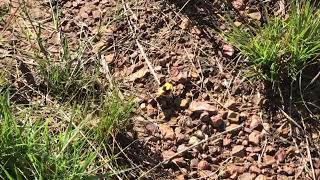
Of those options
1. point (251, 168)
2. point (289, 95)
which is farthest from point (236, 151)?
point (289, 95)

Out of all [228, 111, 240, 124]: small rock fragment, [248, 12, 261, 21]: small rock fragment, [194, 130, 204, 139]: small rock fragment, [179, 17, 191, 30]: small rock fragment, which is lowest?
[194, 130, 204, 139]: small rock fragment

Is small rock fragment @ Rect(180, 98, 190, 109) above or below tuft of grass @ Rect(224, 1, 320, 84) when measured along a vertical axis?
below

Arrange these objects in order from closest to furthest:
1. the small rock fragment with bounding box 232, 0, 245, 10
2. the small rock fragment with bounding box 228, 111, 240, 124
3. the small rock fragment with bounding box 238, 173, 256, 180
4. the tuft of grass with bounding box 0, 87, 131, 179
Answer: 1. the tuft of grass with bounding box 0, 87, 131, 179
2. the small rock fragment with bounding box 238, 173, 256, 180
3. the small rock fragment with bounding box 228, 111, 240, 124
4. the small rock fragment with bounding box 232, 0, 245, 10

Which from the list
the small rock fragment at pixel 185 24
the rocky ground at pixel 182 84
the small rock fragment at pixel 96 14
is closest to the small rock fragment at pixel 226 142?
the rocky ground at pixel 182 84

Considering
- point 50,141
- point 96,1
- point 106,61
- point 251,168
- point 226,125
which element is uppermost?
point 96,1

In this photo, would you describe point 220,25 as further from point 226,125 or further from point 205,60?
point 226,125

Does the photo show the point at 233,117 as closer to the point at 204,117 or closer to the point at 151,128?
the point at 204,117

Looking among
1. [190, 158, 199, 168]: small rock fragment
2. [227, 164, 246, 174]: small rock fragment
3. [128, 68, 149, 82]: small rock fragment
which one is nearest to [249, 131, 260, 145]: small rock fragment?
[227, 164, 246, 174]: small rock fragment

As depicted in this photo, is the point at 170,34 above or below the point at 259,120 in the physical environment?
above

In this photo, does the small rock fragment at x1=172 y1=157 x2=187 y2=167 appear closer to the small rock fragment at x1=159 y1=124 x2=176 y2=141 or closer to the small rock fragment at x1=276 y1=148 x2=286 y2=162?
the small rock fragment at x1=159 y1=124 x2=176 y2=141
